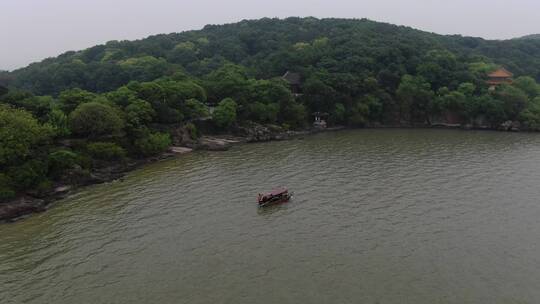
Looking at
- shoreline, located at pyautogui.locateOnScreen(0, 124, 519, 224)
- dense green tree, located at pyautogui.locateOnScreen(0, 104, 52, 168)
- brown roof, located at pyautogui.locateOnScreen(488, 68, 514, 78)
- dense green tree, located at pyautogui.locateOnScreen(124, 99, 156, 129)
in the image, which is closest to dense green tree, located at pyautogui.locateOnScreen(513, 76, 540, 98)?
brown roof, located at pyautogui.locateOnScreen(488, 68, 514, 78)

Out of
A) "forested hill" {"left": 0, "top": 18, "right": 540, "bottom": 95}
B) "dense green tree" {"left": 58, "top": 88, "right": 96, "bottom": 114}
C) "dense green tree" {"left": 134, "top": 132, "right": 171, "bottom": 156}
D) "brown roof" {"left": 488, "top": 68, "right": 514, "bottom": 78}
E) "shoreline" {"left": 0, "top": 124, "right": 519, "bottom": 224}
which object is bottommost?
"shoreline" {"left": 0, "top": 124, "right": 519, "bottom": 224}

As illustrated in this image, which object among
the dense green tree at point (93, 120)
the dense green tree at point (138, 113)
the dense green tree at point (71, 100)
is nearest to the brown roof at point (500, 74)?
the dense green tree at point (138, 113)

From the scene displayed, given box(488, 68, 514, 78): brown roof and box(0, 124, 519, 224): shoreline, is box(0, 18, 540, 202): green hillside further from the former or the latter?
box(488, 68, 514, 78): brown roof

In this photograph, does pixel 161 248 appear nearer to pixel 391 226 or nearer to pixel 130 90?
pixel 391 226

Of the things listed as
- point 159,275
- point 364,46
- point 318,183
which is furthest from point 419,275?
point 364,46

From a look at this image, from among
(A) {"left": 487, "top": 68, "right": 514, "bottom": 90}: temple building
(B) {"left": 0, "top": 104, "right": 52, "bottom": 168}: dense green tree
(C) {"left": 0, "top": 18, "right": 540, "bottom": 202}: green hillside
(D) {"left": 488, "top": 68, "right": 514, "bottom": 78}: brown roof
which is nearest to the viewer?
(B) {"left": 0, "top": 104, "right": 52, "bottom": 168}: dense green tree

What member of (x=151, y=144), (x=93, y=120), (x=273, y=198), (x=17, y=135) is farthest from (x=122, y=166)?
(x=273, y=198)
